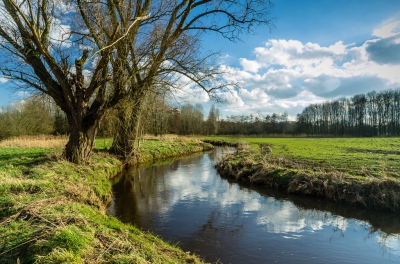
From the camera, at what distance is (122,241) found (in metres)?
4.36

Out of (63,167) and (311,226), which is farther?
(63,167)

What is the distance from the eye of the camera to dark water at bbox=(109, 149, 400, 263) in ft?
19.0

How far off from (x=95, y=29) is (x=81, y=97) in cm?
289

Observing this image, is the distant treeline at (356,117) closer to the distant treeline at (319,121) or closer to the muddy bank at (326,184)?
the distant treeline at (319,121)

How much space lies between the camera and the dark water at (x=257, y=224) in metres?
5.79

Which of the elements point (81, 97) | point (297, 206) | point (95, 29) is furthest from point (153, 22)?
point (297, 206)

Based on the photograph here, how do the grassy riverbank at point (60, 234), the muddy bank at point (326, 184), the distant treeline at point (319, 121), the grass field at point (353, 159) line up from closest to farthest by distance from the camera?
the grassy riverbank at point (60, 234), the muddy bank at point (326, 184), the grass field at point (353, 159), the distant treeline at point (319, 121)

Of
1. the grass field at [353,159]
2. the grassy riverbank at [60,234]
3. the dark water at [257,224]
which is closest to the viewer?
the grassy riverbank at [60,234]

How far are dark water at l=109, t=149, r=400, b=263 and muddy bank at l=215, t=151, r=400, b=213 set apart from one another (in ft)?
1.32

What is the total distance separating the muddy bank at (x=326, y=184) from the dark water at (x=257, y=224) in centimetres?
40

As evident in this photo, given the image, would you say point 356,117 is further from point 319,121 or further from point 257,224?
point 257,224

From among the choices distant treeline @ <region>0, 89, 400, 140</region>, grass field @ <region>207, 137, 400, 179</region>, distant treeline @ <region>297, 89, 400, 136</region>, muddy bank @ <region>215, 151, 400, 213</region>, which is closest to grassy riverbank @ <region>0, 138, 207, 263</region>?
muddy bank @ <region>215, 151, 400, 213</region>

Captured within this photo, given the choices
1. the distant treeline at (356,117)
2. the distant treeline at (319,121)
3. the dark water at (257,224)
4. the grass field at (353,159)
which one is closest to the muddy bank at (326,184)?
the dark water at (257,224)

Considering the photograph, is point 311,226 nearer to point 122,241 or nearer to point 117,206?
point 122,241
